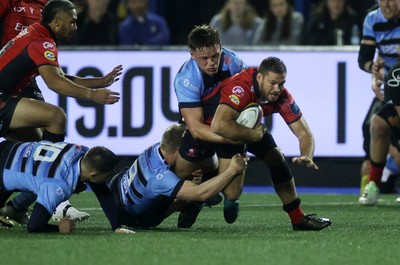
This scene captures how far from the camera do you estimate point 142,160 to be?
8.07 meters

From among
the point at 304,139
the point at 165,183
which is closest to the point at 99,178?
the point at 165,183

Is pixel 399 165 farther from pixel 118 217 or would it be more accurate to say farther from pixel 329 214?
pixel 118 217

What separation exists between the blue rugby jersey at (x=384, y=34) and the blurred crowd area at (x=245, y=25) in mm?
2336

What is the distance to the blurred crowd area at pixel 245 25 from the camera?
1423 cm

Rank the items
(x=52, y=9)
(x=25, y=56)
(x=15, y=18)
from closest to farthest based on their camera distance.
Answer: (x=25, y=56)
(x=52, y=9)
(x=15, y=18)

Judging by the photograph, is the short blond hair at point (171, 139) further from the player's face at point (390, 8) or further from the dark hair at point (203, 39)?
the player's face at point (390, 8)

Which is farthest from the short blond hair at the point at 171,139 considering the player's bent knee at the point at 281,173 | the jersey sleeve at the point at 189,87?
the player's bent knee at the point at 281,173

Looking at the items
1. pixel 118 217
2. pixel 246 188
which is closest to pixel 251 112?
pixel 118 217

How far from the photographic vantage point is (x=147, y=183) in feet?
25.9

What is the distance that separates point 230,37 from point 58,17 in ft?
19.2

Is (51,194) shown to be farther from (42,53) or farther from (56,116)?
(42,53)

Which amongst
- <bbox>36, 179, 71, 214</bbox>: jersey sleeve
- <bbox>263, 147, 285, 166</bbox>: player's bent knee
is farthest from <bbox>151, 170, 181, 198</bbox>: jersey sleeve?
<bbox>263, 147, 285, 166</bbox>: player's bent knee

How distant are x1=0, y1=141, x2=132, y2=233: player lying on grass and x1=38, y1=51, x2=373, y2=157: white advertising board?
5336 millimetres

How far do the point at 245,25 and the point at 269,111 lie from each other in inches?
240
